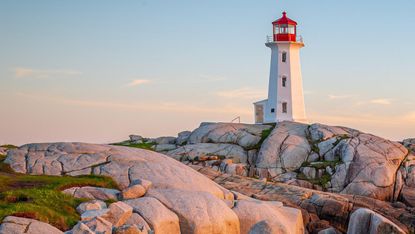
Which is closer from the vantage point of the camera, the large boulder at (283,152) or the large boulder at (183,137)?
the large boulder at (283,152)

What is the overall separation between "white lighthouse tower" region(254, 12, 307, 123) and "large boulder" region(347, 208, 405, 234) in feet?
119

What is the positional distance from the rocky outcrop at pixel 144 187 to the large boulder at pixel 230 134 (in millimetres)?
19667

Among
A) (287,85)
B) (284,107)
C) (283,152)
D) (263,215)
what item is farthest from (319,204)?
(287,85)

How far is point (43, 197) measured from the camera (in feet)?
82.5

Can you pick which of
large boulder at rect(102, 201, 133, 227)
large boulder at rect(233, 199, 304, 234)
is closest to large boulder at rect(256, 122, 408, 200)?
large boulder at rect(233, 199, 304, 234)

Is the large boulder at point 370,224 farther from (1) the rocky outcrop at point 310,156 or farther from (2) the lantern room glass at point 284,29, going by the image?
(2) the lantern room glass at point 284,29

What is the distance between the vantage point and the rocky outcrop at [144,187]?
2495cm

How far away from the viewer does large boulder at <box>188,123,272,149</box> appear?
5444cm

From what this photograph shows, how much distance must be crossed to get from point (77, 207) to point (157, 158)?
9800 mm

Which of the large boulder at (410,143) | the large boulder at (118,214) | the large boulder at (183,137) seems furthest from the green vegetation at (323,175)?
the large boulder at (118,214)

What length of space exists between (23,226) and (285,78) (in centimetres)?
4481

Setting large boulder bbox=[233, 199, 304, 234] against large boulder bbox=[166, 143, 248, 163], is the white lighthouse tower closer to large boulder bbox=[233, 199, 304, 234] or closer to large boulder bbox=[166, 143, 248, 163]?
large boulder bbox=[166, 143, 248, 163]

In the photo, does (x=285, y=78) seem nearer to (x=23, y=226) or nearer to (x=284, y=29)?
(x=284, y=29)

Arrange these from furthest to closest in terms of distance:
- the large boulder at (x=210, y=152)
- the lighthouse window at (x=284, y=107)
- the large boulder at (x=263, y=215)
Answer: the lighthouse window at (x=284, y=107) → the large boulder at (x=210, y=152) → the large boulder at (x=263, y=215)
